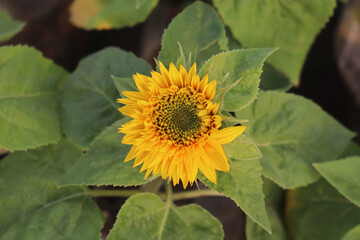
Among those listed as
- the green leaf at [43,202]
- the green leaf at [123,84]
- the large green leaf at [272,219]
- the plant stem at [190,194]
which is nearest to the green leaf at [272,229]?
the large green leaf at [272,219]

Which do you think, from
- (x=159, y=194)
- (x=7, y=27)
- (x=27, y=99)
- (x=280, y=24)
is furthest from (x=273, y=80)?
(x=7, y=27)

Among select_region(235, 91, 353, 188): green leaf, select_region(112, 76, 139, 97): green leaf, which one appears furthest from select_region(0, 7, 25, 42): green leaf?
select_region(235, 91, 353, 188): green leaf

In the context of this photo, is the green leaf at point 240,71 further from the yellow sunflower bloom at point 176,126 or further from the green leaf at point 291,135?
the green leaf at point 291,135

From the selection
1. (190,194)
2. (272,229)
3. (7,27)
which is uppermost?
(7,27)

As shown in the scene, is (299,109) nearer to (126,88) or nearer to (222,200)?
(222,200)

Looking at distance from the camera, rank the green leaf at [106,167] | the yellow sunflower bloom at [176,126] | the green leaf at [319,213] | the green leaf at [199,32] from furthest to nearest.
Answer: the green leaf at [319,213] < the green leaf at [199,32] < the green leaf at [106,167] < the yellow sunflower bloom at [176,126]

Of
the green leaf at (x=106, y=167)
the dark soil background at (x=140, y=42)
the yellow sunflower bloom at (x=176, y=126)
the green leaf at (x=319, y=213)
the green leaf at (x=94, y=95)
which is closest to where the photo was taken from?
the yellow sunflower bloom at (x=176, y=126)

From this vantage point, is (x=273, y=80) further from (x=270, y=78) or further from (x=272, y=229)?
(x=272, y=229)
